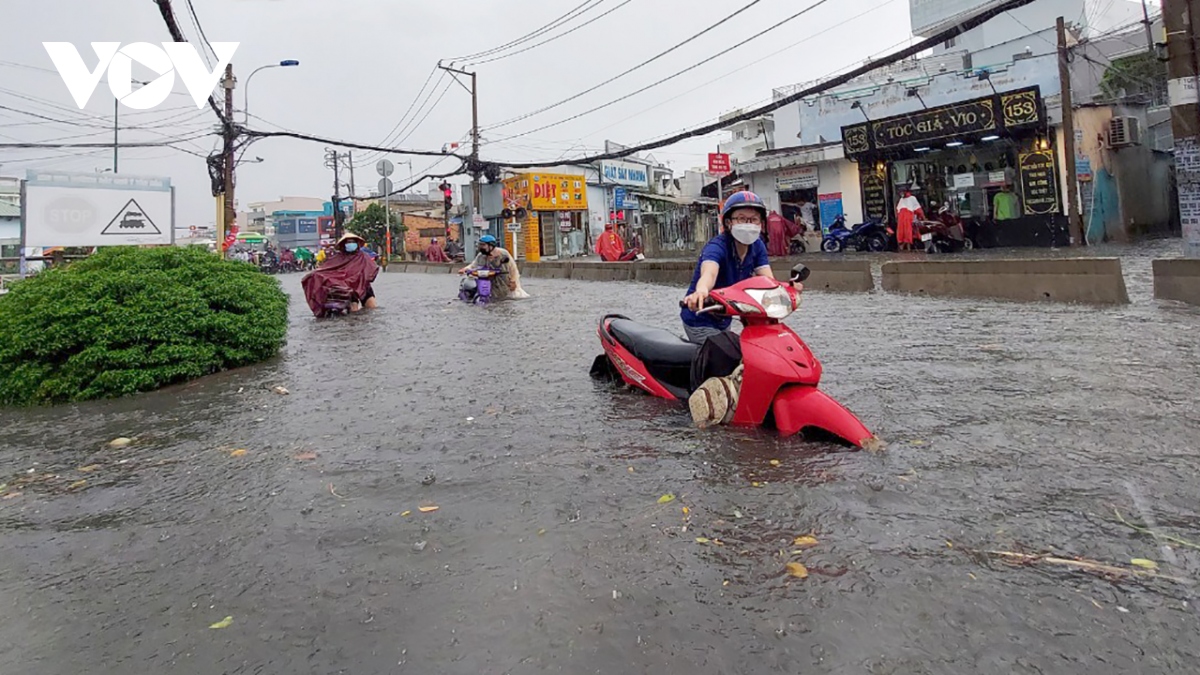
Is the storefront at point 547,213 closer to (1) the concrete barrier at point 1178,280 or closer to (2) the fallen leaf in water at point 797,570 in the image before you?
(1) the concrete barrier at point 1178,280

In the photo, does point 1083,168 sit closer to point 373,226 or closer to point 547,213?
point 547,213

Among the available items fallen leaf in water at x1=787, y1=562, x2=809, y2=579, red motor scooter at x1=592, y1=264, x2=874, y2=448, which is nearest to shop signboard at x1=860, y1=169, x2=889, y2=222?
red motor scooter at x1=592, y1=264, x2=874, y2=448

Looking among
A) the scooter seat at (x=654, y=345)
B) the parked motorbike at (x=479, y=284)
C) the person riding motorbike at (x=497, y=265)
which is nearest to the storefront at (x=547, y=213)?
the person riding motorbike at (x=497, y=265)

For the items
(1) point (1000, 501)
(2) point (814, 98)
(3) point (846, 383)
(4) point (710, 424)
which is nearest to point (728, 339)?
(4) point (710, 424)

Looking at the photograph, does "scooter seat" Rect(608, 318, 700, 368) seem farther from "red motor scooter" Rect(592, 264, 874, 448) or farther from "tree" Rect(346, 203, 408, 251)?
"tree" Rect(346, 203, 408, 251)

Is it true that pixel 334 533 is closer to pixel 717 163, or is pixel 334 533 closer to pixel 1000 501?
pixel 1000 501

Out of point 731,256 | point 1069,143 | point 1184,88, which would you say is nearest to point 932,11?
point 1069,143

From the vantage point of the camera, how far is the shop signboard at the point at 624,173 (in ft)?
140

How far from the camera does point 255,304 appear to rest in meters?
7.44

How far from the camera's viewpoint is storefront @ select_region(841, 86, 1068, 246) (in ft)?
64.5

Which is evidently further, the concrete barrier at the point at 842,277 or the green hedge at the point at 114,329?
the concrete barrier at the point at 842,277

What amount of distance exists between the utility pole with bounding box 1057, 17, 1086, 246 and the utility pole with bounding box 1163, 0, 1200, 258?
9652 mm

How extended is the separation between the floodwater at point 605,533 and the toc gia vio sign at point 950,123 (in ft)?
55.4

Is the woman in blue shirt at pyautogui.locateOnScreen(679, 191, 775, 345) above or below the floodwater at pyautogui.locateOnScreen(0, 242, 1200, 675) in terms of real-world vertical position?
above
